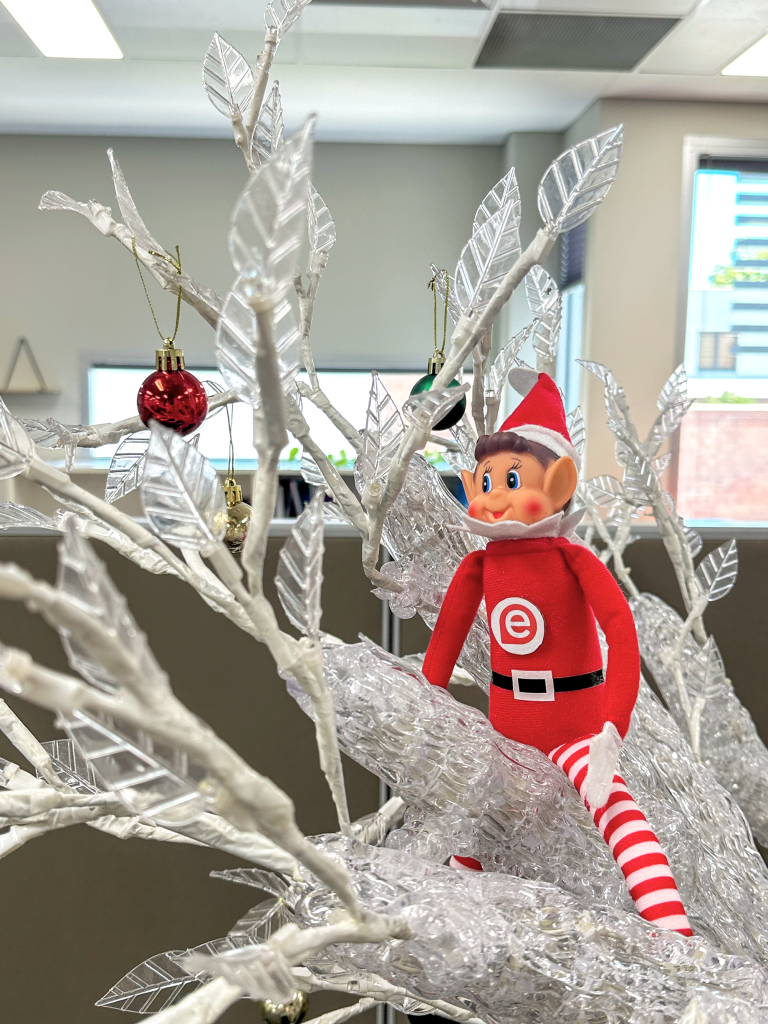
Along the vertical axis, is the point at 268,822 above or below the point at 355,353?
below

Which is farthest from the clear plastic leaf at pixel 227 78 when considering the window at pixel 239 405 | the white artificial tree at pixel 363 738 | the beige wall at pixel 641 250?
the window at pixel 239 405

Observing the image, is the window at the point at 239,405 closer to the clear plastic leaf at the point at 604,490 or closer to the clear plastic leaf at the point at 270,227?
the clear plastic leaf at the point at 604,490

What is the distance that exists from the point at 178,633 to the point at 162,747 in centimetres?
57

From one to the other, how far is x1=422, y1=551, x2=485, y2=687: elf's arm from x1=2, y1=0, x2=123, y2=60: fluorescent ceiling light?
2.59 m

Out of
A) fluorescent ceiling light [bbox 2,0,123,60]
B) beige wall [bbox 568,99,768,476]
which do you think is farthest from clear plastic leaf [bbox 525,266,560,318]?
beige wall [bbox 568,99,768,476]

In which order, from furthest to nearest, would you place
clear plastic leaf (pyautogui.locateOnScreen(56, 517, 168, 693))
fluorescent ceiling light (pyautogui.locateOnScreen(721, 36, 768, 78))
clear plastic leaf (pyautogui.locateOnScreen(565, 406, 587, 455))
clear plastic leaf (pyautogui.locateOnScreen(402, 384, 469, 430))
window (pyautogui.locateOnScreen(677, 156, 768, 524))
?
1. window (pyautogui.locateOnScreen(677, 156, 768, 524))
2. fluorescent ceiling light (pyautogui.locateOnScreen(721, 36, 768, 78))
3. clear plastic leaf (pyautogui.locateOnScreen(565, 406, 587, 455))
4. clear plastic leaf (pyautogui.locateOnScreen(402, 384, 469, 430))
5. clear plastic leaf (pyautogui.locateOnScreen(56, 517, 168, 693))

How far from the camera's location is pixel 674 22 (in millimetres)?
2328

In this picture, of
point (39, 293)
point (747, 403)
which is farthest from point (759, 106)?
point (39, 293)

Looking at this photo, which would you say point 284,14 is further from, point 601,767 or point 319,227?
point 601,767

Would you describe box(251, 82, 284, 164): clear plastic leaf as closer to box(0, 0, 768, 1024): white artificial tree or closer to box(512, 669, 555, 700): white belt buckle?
box(0, 0, 768, 1024): white artificial tree

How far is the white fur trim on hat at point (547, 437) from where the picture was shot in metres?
0.34

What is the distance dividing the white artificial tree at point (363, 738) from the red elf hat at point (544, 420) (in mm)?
22

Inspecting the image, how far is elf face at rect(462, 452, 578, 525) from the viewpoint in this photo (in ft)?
1.10

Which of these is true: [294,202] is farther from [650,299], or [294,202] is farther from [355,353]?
[355,353]
